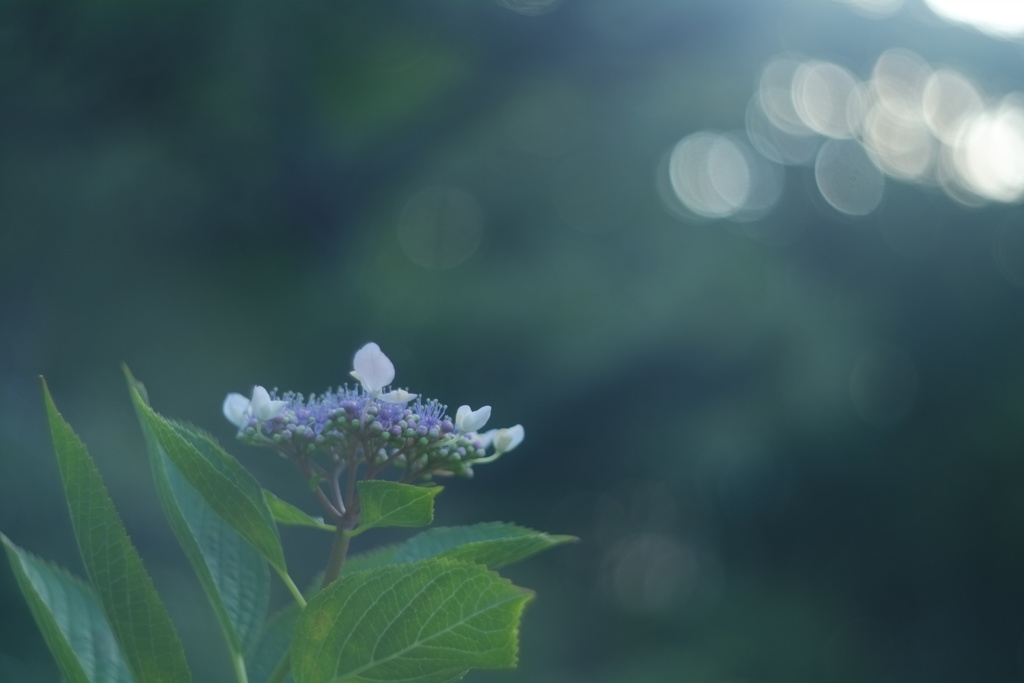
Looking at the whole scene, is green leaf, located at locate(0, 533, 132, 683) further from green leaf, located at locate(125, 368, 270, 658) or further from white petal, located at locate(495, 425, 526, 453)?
white petal, located at locate(495, 425, 526, 453)

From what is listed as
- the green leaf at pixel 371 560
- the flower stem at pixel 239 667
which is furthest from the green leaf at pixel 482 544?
the flower stem at pixel 239 667

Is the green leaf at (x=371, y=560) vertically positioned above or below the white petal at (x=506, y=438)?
below

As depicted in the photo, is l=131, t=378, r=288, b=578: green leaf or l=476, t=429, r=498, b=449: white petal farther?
l=476, t=429, r=498, b=449: white petal

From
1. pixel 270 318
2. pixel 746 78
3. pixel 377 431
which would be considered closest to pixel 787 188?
pixel 746 78

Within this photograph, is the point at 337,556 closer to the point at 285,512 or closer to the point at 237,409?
the point at 285,512

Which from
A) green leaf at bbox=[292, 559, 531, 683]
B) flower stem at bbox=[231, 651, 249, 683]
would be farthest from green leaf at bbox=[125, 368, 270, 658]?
green leaf at bbox=[292, 559, 531, 683]

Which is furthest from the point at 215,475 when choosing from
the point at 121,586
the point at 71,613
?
the point at 71,613

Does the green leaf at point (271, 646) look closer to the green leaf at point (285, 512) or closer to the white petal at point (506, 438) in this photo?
the green leaf at point (285, 512)
